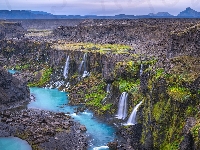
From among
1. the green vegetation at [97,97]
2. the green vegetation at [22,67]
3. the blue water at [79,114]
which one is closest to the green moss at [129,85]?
the green vegetation at [97,97]

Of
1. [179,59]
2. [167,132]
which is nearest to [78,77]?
[179,59]

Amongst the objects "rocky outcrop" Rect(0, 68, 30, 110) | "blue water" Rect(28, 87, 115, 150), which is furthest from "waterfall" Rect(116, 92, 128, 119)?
"rocky outcrop" Rect(0, 68, 30, 110)

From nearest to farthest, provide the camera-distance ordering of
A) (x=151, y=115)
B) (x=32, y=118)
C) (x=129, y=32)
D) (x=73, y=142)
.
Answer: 1. (x=151, y=115)
2. (x=73, y=142)
3. (x=32, y=118)
4. (x=129, y=32)

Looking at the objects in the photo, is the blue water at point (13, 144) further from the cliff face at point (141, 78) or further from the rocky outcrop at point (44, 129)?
the cliff face at point (141, 78)

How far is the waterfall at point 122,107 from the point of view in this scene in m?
55.3

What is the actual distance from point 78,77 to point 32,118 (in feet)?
88.8

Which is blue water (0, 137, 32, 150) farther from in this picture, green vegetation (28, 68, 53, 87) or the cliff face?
green vegetation (28, 68, 53, 87)

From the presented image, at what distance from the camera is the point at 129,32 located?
11394 cm

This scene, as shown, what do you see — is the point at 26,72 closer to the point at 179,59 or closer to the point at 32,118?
the point at 32,118

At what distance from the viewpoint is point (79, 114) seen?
5906cm

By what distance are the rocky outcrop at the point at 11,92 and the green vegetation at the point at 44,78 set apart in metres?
13.0

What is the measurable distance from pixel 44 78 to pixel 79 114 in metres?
28.3

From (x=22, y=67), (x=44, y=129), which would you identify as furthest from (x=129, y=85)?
(x=22, y=67)

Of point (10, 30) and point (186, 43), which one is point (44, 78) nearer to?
point (186, 43)
